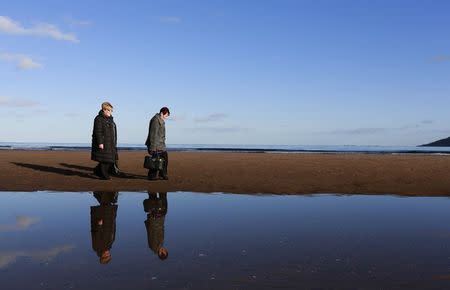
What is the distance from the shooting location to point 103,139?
1456 centimetres

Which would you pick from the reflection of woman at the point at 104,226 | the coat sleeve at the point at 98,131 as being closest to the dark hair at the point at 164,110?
the coat sleeve at the point at 98,131

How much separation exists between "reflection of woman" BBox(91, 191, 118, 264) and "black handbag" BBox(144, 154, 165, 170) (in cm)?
372

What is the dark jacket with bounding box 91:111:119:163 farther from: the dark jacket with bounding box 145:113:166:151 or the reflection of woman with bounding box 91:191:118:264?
the reflection of woman with bounding box 91:191:118:264

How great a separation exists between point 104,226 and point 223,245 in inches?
86.0

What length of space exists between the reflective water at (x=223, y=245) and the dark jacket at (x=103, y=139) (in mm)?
4727

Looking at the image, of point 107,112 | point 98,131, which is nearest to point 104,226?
point 98,131

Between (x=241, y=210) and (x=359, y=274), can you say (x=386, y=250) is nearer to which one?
(x=359, y=274)

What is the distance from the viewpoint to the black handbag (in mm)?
14656

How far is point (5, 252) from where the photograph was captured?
5.36 m

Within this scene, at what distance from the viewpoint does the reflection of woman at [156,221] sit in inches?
218

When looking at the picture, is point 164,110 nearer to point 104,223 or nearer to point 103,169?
point 103,169

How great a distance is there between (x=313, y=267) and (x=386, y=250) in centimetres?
127

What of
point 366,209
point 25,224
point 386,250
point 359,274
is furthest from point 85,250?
point 366,209

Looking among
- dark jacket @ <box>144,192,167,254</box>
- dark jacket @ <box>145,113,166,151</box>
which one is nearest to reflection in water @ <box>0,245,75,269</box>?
dark jacket @ <box>144,192,167,254</box>
